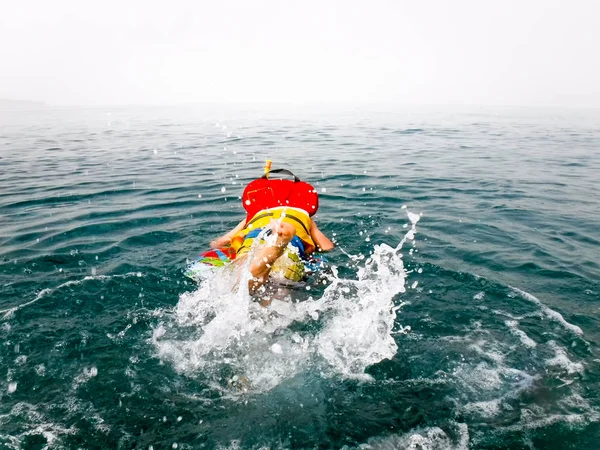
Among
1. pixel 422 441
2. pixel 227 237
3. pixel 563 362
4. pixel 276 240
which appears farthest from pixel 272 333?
pixel 563 362

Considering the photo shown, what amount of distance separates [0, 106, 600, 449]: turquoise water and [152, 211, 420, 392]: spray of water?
0.07 feet

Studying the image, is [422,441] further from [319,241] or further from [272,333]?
[319,241]

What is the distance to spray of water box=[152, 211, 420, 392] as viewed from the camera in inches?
149

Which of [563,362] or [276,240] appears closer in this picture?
[563,362]

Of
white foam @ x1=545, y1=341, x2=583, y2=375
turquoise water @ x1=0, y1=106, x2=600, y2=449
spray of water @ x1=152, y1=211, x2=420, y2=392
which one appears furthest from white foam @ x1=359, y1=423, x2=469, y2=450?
white foam @ x1=545, y1=341, x2=583, y2=375

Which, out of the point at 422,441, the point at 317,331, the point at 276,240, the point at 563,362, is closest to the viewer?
the point at 422,441

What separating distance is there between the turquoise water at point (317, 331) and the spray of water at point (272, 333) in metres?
0.02

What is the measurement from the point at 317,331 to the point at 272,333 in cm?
49

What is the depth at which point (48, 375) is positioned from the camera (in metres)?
3.59

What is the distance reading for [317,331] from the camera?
172 inches

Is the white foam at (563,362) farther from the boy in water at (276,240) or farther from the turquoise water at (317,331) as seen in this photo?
the boy in water at (276,240)

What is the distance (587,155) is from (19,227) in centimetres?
1775

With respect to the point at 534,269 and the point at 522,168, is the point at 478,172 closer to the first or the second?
the point at 522,168

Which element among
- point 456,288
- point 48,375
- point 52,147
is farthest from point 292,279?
point 52,147
